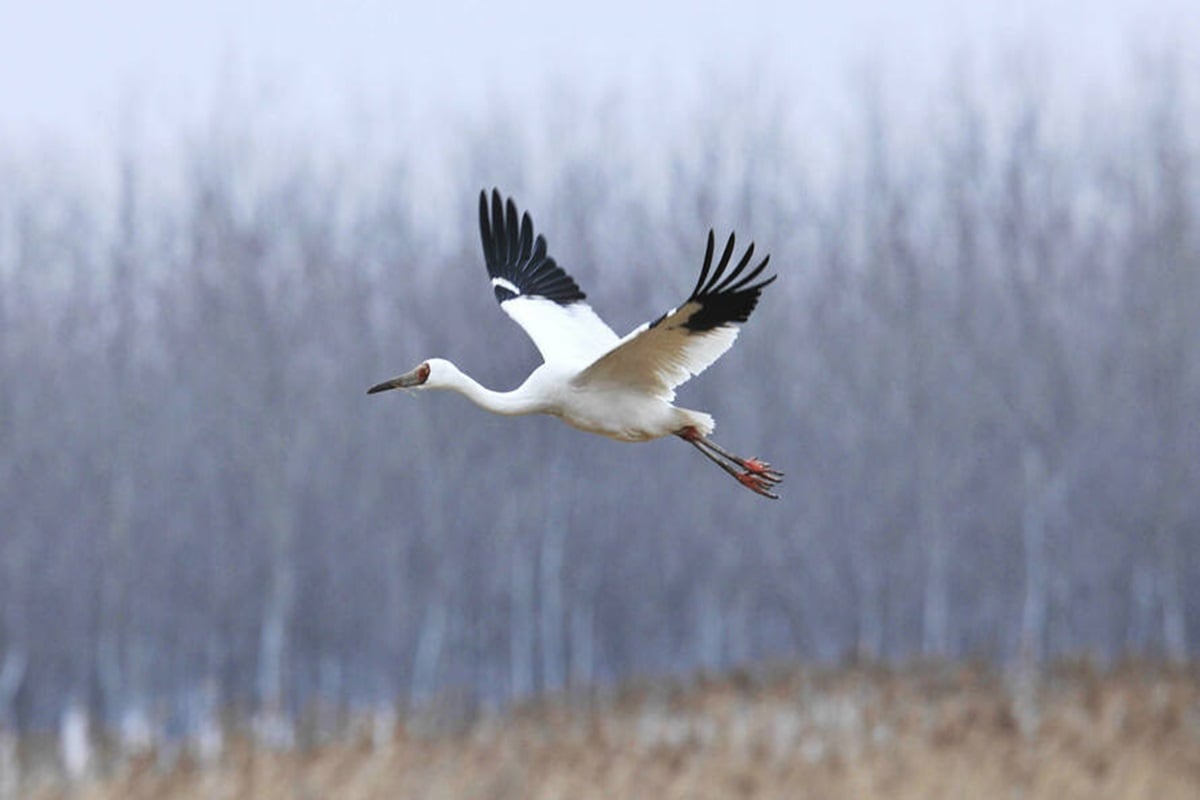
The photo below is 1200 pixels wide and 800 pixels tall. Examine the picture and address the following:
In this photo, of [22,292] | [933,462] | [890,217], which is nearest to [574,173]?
[890,217]

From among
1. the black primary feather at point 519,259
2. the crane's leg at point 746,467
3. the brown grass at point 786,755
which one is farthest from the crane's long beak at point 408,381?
the brown grass at point 786,755

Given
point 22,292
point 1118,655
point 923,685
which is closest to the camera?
point 923,685

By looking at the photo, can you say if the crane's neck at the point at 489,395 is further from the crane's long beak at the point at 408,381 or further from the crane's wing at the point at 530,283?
the crane's wing at the point at 530,283

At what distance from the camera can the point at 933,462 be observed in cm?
3366

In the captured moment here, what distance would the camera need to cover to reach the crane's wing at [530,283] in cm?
917

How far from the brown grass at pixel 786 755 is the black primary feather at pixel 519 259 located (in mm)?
6381

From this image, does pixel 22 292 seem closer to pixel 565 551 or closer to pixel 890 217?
pixel 565 551

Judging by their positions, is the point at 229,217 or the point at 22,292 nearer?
the point at 229,217

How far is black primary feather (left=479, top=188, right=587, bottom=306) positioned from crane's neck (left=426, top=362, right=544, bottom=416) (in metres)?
1.56

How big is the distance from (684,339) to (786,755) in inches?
423

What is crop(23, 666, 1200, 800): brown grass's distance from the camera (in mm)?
15477

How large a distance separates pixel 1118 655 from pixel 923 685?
6.15 meters

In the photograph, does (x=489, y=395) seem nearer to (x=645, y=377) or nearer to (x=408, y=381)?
(x=408, y=381)

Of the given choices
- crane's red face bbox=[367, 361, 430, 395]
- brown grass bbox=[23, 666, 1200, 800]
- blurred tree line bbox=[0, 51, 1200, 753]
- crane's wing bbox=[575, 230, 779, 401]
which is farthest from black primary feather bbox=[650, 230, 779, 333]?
blurred tree line bbox=[0, 51, 1200, 753]
